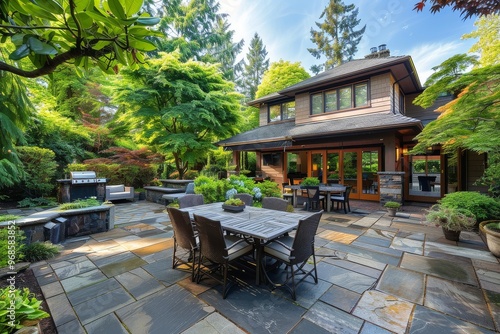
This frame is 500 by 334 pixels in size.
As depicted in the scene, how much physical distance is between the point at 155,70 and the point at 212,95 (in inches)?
111

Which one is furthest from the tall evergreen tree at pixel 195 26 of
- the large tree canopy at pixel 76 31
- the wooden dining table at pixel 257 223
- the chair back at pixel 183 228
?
the large tree canopy at pixel 76 31

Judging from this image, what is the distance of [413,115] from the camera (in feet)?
35.4

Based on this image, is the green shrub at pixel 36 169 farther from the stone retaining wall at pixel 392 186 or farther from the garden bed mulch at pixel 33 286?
the stone retaining wall at pixel 392 186

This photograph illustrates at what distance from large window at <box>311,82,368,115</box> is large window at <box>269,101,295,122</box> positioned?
1967 millimetres

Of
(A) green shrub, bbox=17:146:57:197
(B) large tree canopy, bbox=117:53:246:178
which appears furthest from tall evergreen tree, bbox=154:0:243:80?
(A) green shrub, bbox=17:146:57:197

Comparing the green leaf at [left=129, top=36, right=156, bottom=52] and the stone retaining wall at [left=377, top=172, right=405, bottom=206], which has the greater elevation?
the green leaf at [left=129, top=36, right=156, bottom=52]

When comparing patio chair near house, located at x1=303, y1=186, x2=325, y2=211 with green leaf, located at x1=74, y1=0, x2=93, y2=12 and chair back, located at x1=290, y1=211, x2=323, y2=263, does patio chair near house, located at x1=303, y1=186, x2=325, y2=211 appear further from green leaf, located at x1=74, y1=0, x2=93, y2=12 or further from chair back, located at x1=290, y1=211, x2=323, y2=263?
green leaf, located at x1=74, y1=0, x2=93, y2=12

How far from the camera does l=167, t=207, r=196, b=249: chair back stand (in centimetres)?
294

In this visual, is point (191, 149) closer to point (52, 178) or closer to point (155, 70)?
point (155, 70)

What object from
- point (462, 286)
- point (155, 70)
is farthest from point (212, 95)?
point (462, 286)

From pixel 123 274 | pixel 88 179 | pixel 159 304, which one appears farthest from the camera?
pixel 88 179

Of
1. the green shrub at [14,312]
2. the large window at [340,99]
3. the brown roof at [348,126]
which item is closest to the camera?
the green shrub at [14,312]

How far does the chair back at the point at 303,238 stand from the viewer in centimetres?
253

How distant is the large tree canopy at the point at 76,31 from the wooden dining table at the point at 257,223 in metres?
2.24
